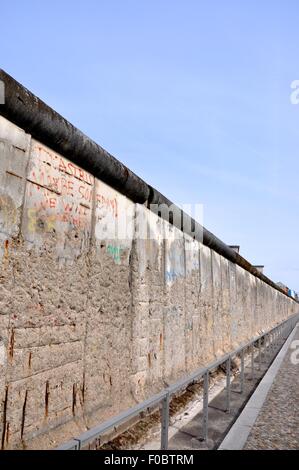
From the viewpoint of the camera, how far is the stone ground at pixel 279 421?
391 centimetres

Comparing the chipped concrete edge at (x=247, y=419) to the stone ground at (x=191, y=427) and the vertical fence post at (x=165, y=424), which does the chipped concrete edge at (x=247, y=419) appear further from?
the vertical fence post at (x=165, y=424)

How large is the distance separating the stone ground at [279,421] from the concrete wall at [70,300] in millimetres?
1224

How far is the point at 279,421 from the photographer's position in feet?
15.5

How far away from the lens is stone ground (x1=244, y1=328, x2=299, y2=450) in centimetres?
391

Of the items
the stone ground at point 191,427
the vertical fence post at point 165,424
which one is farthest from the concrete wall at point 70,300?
the vertical fence post at point 165,424

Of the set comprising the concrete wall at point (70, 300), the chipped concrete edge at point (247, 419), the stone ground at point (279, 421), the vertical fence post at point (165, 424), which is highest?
the concrete wall at point (70, 300)

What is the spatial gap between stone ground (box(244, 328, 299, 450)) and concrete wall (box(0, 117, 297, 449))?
122 cm

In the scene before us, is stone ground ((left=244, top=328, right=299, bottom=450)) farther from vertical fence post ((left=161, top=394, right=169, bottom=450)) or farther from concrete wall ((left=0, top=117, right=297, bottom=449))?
concrete wall ((left=0, top=117, right=297, bottom=449))

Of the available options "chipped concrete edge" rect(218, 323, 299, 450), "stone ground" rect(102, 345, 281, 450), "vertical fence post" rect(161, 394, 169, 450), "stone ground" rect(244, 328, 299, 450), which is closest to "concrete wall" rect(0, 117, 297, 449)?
"stone ground" rect(102, 345, 281, 450)

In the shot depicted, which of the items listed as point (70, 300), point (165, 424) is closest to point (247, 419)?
point (165, 424)

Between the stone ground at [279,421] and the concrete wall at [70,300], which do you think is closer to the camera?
the concrete wall at [70,300]

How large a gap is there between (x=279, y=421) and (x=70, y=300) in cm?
306

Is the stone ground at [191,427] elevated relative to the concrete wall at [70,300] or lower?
lower

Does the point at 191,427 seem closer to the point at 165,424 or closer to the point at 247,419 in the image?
the point at 247,419
